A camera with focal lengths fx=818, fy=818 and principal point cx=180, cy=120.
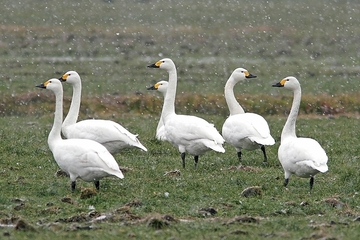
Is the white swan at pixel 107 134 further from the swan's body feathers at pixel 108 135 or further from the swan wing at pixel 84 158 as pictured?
the swan wing at pixel 84 158

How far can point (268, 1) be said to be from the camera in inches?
2830

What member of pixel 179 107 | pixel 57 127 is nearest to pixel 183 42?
pixel 179 107

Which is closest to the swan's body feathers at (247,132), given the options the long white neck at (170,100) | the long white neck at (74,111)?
the long white neck at (170,100)

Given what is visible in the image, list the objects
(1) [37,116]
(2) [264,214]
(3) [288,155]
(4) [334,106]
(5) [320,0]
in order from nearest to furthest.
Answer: (2) [264,214], (3) [288,155], (1) [37,116], (4) [334,106], (5) [320,0]

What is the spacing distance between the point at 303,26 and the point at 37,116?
3485 cm

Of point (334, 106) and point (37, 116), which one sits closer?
point (37, 116)

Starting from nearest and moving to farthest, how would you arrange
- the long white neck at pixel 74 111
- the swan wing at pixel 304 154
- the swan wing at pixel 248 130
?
the swan wing at pixel 304 154, the swan wing at pixel 248 130, the long white neck at pixel 74 111

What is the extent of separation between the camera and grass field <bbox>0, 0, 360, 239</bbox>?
970 centimetres

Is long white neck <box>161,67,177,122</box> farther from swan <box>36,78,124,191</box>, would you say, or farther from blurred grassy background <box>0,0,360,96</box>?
blurred grassy background <box>0,0,360,96</box>

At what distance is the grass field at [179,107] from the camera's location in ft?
31.8

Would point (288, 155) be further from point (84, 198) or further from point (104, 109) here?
point (104, 109)

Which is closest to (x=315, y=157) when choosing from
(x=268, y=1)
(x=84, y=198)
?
(x=84, y=198)

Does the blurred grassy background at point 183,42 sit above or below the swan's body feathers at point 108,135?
above

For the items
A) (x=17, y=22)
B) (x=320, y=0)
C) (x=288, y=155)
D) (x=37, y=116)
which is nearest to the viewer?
(x=288, y=155)
